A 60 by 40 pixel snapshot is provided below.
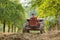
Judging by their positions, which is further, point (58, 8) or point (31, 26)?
point (31, 26)

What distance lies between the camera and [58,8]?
10.6 meters

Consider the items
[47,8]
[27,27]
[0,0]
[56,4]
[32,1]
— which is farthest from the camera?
[27,27]

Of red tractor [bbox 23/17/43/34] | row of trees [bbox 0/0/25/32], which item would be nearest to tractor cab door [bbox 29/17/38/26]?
red tractor [bbox 23/17/43/34]

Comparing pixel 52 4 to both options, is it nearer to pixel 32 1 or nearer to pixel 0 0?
pixel 32 1

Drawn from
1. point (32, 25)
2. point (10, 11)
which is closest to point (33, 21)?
point (32, 25)

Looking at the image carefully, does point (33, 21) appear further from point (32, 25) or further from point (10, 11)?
point (10, 11)

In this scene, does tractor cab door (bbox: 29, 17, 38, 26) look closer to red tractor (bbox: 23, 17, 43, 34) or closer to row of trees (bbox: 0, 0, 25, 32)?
red tractor (bbox: 23, 17, 43, 34)

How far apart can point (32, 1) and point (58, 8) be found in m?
1.92

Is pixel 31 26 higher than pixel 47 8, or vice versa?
pixel 47 8

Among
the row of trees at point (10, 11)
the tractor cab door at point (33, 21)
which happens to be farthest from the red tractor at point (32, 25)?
the row of trees at point (10, 11)

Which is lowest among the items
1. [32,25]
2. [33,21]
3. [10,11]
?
[32,25]

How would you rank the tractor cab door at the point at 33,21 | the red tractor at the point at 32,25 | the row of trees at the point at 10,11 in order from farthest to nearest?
1. the tractor cab door at the point at 33,21
2. the red tractor at the point at 32,25
3. the row of trees at the point at 10,11

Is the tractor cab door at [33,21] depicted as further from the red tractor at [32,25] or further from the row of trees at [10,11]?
the row of trees at [10,11]

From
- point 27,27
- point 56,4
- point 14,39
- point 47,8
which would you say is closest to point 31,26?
point 27,27
